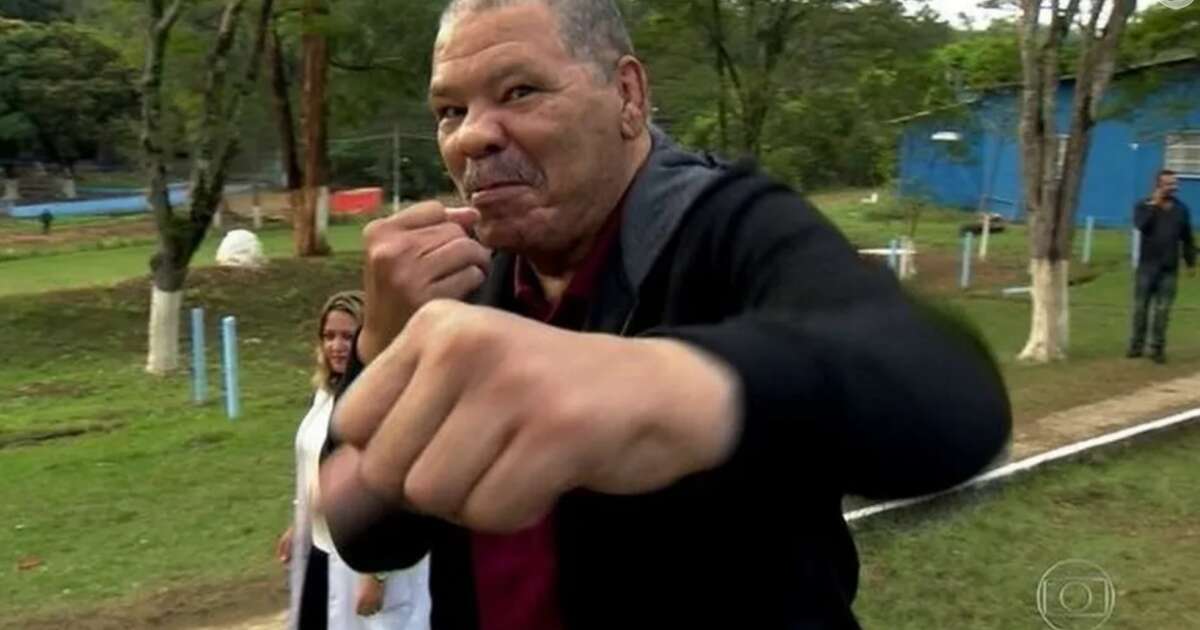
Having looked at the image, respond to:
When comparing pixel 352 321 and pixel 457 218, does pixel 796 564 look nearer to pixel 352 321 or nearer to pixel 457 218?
pixel 457 218

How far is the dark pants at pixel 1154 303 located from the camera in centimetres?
1430

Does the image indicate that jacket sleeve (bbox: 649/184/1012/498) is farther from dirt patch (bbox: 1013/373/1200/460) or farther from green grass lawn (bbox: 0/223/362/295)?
green grass lawn (bbox: 0/223/362/295)

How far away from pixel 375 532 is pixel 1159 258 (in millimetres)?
14142

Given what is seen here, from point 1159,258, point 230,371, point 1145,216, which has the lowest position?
point 230,371

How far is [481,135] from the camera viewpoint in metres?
1.29

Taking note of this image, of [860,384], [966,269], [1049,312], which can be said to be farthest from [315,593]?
[966,269]

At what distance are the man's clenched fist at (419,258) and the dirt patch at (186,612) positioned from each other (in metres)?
5.77

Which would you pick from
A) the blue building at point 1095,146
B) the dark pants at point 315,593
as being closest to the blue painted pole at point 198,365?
the dark pants at point 315,593

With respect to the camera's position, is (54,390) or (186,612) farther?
(54,390)

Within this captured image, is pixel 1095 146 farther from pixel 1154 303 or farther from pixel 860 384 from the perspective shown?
pixel 860 384

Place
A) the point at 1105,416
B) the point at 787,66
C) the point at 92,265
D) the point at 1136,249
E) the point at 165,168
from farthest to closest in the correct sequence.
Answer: the point at 92,265 < the point at 787,66 < the point at 165,168 < the point at 1136,249 < the point at 1105,416

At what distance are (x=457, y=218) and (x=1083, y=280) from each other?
23.5m

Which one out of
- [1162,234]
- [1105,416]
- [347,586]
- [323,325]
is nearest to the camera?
[347,586]

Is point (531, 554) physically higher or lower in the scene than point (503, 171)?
lower
